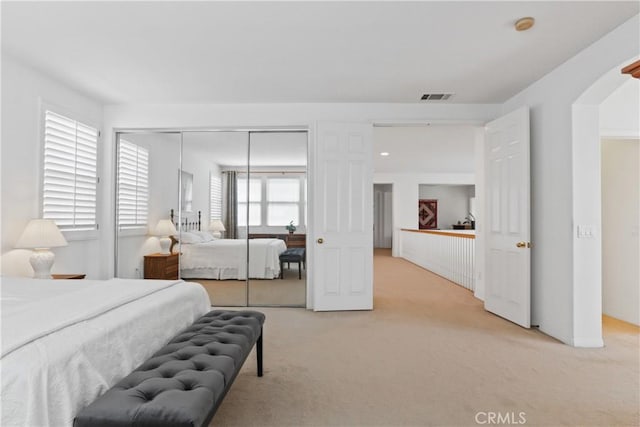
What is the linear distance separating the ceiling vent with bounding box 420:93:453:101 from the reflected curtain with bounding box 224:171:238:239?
2497mm

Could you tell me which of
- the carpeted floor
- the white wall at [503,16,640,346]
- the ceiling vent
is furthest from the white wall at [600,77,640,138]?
the carpeted floor

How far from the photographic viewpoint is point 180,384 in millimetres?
1408

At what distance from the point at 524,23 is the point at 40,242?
4275 millimetres

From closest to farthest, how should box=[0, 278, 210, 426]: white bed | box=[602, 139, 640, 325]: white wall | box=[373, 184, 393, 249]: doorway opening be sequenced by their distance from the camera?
box=[0, 278, 210, 426]: white bed
box=[602, 139, 640, 325]: white wall
box=[373, 184, 393, 249]: doorway opening

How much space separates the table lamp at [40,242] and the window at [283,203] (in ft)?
7.22

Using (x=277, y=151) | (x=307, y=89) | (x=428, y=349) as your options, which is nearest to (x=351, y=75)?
(x=307, y=89)

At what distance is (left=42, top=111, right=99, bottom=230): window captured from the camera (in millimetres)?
3582

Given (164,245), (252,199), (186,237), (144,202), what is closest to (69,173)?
(144,202)

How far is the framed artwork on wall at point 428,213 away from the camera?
12.6 metres

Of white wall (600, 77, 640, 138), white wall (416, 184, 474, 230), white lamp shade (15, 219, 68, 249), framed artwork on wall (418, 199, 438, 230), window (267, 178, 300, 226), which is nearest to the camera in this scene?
white lamp shade (15, 219, 68, 249)

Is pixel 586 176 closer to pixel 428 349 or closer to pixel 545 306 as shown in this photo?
pixel 545 306

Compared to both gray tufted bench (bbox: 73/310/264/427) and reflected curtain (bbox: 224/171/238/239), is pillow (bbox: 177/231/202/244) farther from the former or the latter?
gray tufted bench (bbox: 73/310/264/427)

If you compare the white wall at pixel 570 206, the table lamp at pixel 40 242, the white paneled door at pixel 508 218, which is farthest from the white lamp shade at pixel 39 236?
the white wall at pixel 570 206

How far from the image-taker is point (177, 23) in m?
2.60
